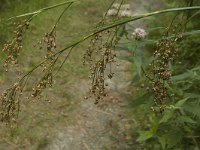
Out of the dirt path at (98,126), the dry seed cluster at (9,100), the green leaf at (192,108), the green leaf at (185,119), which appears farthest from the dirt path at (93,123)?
the dry seed cluster at (9,100)

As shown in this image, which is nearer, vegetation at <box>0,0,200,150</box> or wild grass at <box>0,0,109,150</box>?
vegetation at <box>0,0,200,150</box>

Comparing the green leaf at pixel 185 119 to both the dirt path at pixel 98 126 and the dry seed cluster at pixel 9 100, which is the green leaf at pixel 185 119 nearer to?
the dirt path at pixel 98 126

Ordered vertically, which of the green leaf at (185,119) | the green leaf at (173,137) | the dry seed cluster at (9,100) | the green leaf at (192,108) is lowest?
the green leaf at (173,137)

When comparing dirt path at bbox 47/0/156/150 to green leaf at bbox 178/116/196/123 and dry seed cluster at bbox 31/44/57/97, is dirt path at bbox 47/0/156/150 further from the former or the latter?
dry seed cluster at bbox 31/44/57/97

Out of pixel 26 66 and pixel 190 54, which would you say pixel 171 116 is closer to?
pixel 190 54

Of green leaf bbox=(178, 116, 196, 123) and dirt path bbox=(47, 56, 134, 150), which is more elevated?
green leaf bbox=(178, 116, 196, 123)

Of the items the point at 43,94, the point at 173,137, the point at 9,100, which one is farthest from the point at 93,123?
the point at 9,100

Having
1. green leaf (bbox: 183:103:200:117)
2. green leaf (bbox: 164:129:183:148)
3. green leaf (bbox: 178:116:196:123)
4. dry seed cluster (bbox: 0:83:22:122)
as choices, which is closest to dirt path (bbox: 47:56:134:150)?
green leaf (bbox: 164:129:183:148)

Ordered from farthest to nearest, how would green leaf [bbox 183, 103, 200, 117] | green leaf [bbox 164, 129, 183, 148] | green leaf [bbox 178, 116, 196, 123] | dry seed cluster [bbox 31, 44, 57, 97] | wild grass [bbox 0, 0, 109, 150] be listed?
wild grass [bbox 0, 0, 109, 150], green leaf [bbox 164, 129, 183, 148], green leaf [bbox 178, 116, 196, 123], green leaf [bbox 183, 103, 200, 117], dry seed cluster [bbox 31, 44, 57, 97]

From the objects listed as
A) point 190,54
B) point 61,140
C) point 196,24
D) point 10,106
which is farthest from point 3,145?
point 10,106
